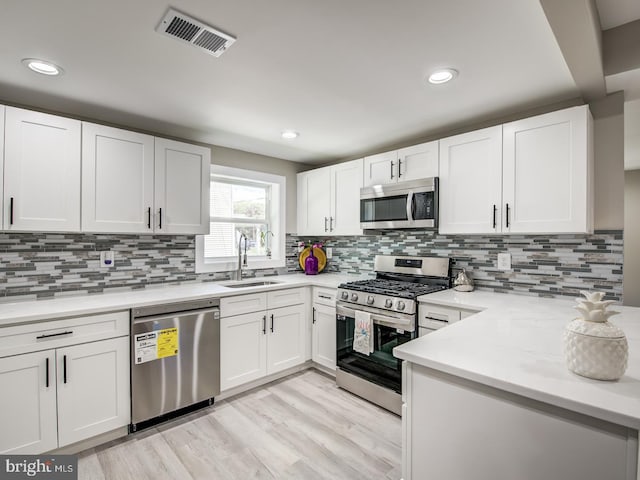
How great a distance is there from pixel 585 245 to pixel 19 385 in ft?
11.9

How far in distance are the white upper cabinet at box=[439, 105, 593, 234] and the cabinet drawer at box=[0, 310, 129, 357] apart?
252 cm

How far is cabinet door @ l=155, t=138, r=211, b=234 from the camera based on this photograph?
2695 mm

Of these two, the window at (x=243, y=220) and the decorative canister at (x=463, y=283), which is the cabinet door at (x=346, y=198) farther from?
the decorative canister at (x=463, y=283)

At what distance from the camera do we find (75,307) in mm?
2100

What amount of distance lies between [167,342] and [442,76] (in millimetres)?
2531

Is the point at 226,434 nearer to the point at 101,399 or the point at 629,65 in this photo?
the point at 101,399

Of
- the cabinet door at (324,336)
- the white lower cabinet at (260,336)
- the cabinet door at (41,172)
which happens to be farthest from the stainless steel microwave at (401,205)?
the cabinet door at (41,172)

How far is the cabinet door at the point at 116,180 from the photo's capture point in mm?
2361

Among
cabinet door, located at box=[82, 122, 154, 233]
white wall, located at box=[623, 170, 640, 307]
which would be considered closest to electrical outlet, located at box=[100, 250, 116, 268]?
cabinet door, located at box=[82, 122, 154, 233]

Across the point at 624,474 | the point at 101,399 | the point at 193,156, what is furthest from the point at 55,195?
the point at 624,474

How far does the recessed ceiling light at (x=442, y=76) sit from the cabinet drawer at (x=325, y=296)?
6.26 ft

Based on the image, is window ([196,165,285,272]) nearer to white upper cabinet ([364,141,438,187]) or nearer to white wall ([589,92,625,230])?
white upper cabinet ([364,141,438,187])

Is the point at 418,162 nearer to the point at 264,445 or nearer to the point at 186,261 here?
the point at 186,261

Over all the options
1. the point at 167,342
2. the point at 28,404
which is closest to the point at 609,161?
the point at 167,342
